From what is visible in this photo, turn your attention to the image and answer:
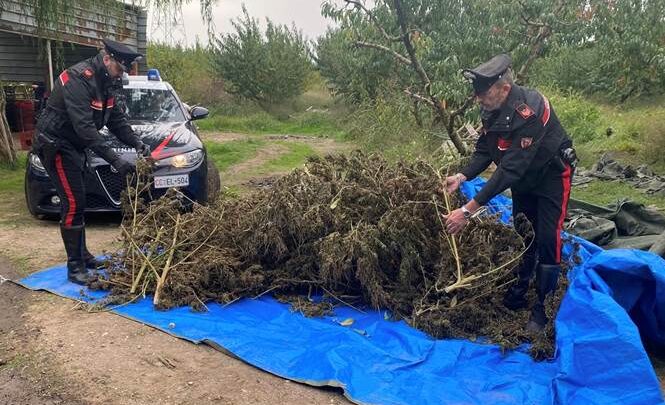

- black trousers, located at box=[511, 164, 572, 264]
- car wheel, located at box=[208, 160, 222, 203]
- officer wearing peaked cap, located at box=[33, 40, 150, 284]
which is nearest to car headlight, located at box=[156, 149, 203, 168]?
car wheel, located at box=[208, 160, 222, 203]

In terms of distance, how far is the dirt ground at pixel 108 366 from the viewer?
3.50 metres

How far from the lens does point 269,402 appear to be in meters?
3.46

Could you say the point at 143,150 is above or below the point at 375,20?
below

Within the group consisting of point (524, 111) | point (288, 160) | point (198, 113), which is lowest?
point (288, 160)

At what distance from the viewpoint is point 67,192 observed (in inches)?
208

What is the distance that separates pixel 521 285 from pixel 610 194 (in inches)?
235

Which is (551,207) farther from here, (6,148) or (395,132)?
(6,148)

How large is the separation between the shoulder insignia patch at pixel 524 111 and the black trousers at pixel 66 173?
11.9ft

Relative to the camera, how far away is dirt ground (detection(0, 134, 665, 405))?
11.5 feet

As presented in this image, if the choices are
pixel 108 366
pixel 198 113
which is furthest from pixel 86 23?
pixel 108 366

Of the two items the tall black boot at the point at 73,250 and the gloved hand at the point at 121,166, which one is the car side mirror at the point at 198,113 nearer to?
the gloved hand at the point at 121,166

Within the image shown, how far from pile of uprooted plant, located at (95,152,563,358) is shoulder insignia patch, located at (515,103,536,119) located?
86cm

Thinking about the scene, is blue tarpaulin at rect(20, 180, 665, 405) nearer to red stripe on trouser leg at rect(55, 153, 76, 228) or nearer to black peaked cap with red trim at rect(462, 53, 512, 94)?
red stripe on trouser leg at rect(55, 153, 76, 228)

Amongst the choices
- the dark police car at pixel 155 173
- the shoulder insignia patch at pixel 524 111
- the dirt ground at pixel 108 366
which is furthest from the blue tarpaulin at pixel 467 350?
the dark police car at pixel 155 173
